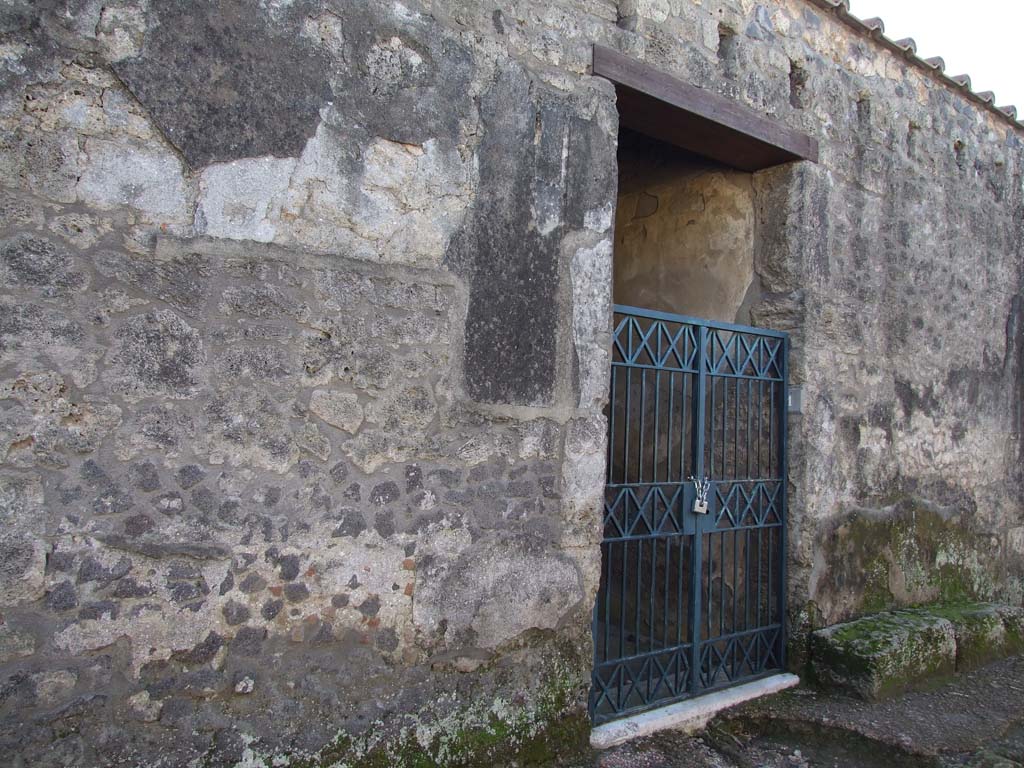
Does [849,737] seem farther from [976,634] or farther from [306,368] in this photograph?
[306,368]

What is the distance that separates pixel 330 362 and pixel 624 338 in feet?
5.34

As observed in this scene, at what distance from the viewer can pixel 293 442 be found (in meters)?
2.46

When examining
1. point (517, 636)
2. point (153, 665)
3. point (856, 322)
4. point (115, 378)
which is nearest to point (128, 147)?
point (115, 378)

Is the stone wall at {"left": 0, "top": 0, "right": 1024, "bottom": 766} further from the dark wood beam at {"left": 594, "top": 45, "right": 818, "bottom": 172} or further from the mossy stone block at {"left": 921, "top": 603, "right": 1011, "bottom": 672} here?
the mossy stone block at {"left": 921, "top": 603, "right": 1011, "bottom": 672}

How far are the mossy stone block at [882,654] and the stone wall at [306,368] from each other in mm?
1608

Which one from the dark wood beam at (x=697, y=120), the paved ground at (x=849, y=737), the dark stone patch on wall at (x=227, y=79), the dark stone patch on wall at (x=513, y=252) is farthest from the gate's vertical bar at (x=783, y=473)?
the dark stone patch on wall at (x=227, y=79)

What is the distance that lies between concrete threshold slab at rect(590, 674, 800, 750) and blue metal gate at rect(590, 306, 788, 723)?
0.06 meters

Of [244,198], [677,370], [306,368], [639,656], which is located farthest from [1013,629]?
[244,198]

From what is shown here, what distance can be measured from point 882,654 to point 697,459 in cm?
137

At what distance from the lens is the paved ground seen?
323cm

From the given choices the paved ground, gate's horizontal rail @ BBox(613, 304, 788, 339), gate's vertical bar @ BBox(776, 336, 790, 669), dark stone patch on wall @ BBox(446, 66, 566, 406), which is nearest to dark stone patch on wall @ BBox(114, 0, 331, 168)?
dark stone patch on wall @ BBox(446, 66, 566, 406)

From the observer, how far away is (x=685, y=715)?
3.46 metres

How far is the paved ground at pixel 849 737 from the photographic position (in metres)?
3.23

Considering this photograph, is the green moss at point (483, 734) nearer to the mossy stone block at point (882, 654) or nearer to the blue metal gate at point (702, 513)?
the blue metal gate at point (702, 513)
